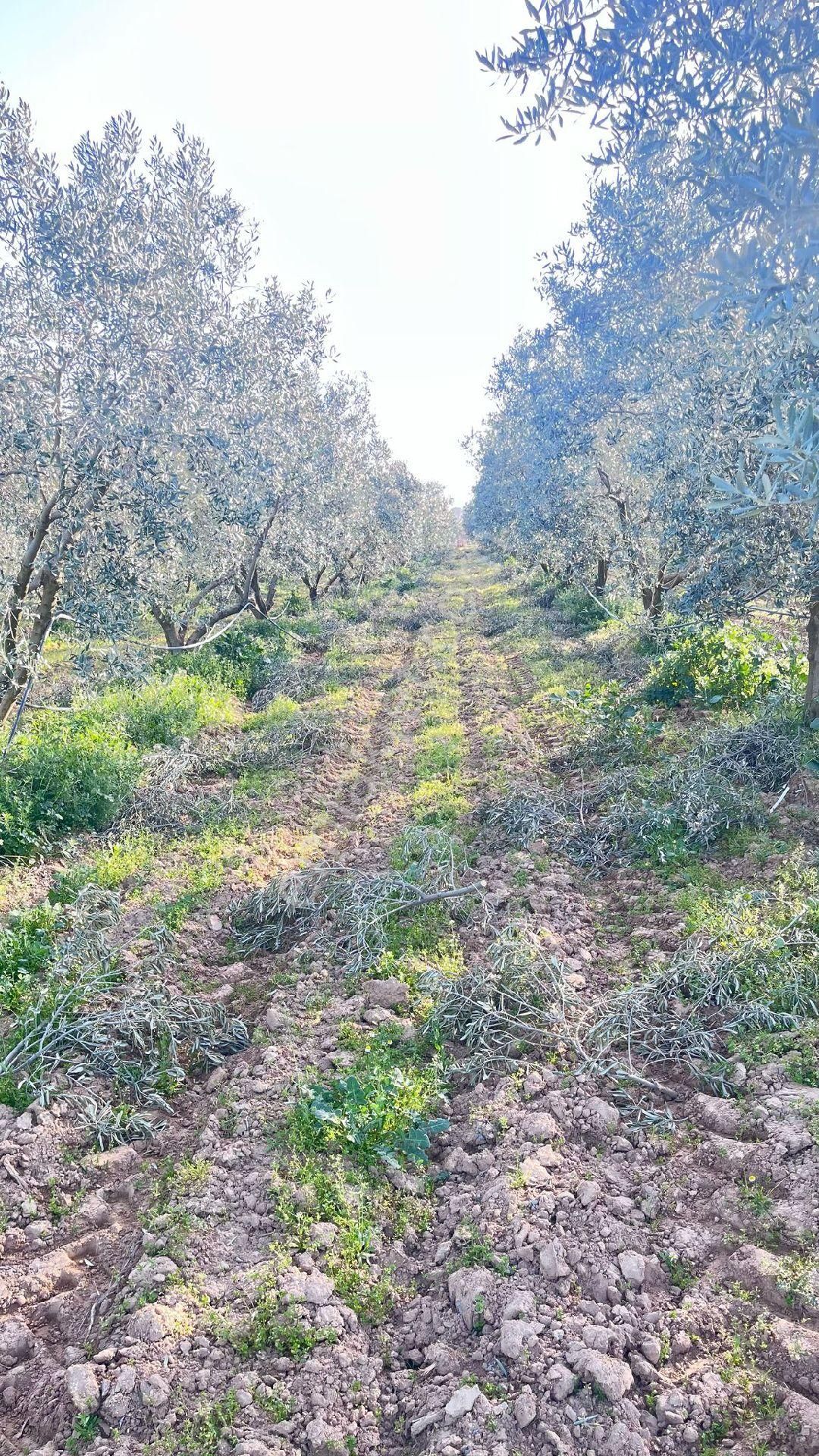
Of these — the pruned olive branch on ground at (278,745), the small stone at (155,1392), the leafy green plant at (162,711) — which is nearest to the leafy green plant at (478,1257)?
the small stone at (155,1392)

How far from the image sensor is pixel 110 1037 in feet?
17.5

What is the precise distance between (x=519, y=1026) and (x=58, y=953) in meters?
3.85

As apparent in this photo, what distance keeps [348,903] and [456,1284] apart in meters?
3.63

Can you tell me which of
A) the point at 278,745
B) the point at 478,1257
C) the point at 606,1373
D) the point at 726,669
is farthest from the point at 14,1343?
the point at 726,669

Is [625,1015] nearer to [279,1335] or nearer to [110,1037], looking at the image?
[279,1335]

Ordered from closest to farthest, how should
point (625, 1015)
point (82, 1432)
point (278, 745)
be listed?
point (82, 1432)
point (625, 1015)
point (278, 745)

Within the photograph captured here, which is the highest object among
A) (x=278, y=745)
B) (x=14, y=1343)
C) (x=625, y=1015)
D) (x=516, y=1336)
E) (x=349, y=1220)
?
(x=278, y=745)

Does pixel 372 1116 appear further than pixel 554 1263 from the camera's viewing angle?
Yes

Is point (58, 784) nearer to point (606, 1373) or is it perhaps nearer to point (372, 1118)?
point (372, 1118)

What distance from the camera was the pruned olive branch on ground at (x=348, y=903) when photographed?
6586mm

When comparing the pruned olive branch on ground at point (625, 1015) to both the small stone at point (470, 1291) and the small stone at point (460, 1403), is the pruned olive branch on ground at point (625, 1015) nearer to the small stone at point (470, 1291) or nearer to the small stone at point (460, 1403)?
the small stone at point (470, 1291)

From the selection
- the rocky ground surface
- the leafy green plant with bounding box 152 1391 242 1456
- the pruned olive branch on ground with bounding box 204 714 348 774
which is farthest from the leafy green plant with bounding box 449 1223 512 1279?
the pruned olive branch on ground with bounding box 204 714 348 774

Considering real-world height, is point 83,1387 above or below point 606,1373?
below

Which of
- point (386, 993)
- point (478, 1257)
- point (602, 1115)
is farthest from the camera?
point (386, 993)
